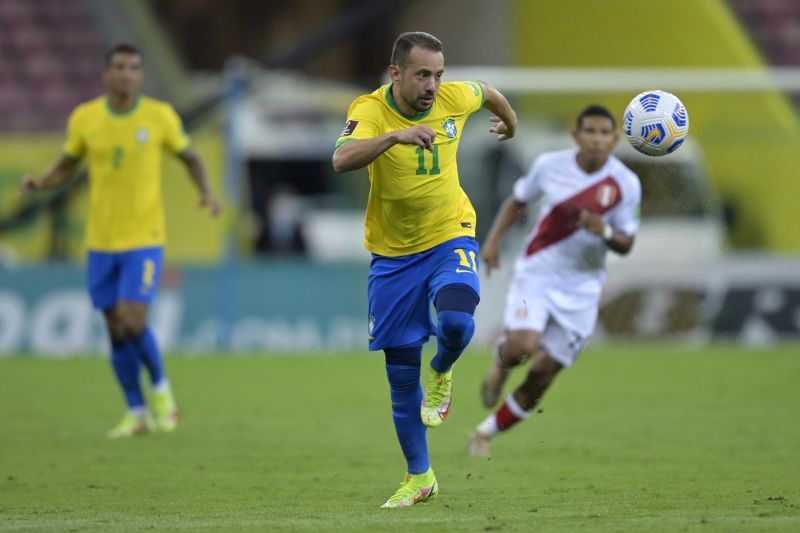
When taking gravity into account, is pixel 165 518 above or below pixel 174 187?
above

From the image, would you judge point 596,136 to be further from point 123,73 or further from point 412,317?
point 123,73

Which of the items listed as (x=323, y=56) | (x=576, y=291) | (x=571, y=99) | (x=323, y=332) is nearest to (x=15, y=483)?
(x=576, y=291)

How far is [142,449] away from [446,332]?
3.65m

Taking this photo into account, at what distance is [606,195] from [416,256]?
2.79 meters

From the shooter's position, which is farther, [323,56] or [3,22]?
[323,56]

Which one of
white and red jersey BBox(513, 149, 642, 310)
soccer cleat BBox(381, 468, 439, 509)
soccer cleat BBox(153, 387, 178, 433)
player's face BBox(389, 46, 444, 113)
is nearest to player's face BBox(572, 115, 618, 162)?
white and red jersey BBox(513, 149, 642, 310)

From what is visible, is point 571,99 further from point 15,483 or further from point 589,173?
point 15,483

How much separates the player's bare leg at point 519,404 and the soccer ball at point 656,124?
183cm

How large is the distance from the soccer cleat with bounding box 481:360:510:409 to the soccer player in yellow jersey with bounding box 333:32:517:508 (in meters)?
2.66

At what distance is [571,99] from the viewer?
1969 centimetres

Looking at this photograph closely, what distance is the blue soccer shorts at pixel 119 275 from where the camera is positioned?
37.0 feet

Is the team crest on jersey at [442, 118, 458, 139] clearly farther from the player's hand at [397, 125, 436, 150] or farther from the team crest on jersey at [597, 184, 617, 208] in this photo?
the team crest on jersey at [597, 184, 617, 208]

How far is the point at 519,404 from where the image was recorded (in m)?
9.67

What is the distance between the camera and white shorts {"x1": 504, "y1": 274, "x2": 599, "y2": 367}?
998 cm
